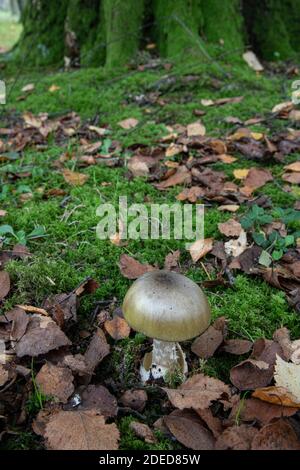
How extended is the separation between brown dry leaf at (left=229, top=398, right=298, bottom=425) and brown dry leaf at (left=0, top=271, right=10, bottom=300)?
4.84ft

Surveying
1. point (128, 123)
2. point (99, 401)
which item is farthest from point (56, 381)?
point (128, 123)

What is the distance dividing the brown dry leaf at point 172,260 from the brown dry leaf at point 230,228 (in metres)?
0.39

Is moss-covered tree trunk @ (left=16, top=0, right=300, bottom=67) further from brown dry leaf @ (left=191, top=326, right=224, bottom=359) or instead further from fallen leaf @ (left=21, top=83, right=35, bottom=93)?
brown dry leaf @ (left=191, top=326, right=224, bottom=359)

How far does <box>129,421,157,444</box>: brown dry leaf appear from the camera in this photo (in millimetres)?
1980

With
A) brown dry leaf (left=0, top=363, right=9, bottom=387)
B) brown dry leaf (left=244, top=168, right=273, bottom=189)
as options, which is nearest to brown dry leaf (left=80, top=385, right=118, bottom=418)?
brown dry leaf (left=0, top=363, right=9, bottom=387)

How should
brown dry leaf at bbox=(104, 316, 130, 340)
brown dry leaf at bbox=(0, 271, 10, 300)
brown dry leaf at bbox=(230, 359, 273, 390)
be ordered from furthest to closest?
brown dry leaf at bbox=(0, 271, 10, 300) → brown dry leaf at bbox=(104, 316, 130, 340) → brown dry leaf at bbox=(230, 359, 273, 390)

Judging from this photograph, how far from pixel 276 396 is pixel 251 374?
0.75ft

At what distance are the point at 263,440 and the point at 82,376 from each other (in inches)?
36.8


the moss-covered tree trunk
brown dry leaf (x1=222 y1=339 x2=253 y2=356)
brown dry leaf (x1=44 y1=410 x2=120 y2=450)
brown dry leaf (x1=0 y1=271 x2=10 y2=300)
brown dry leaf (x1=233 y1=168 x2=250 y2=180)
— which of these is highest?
the moss-covered tree trunk

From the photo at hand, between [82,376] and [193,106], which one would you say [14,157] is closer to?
[193,106]

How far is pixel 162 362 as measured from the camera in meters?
2.33

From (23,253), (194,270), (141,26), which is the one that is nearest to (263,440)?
(194,270)

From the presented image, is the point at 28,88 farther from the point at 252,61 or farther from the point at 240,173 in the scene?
the point at 240,173

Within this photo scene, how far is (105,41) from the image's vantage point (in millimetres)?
6594
